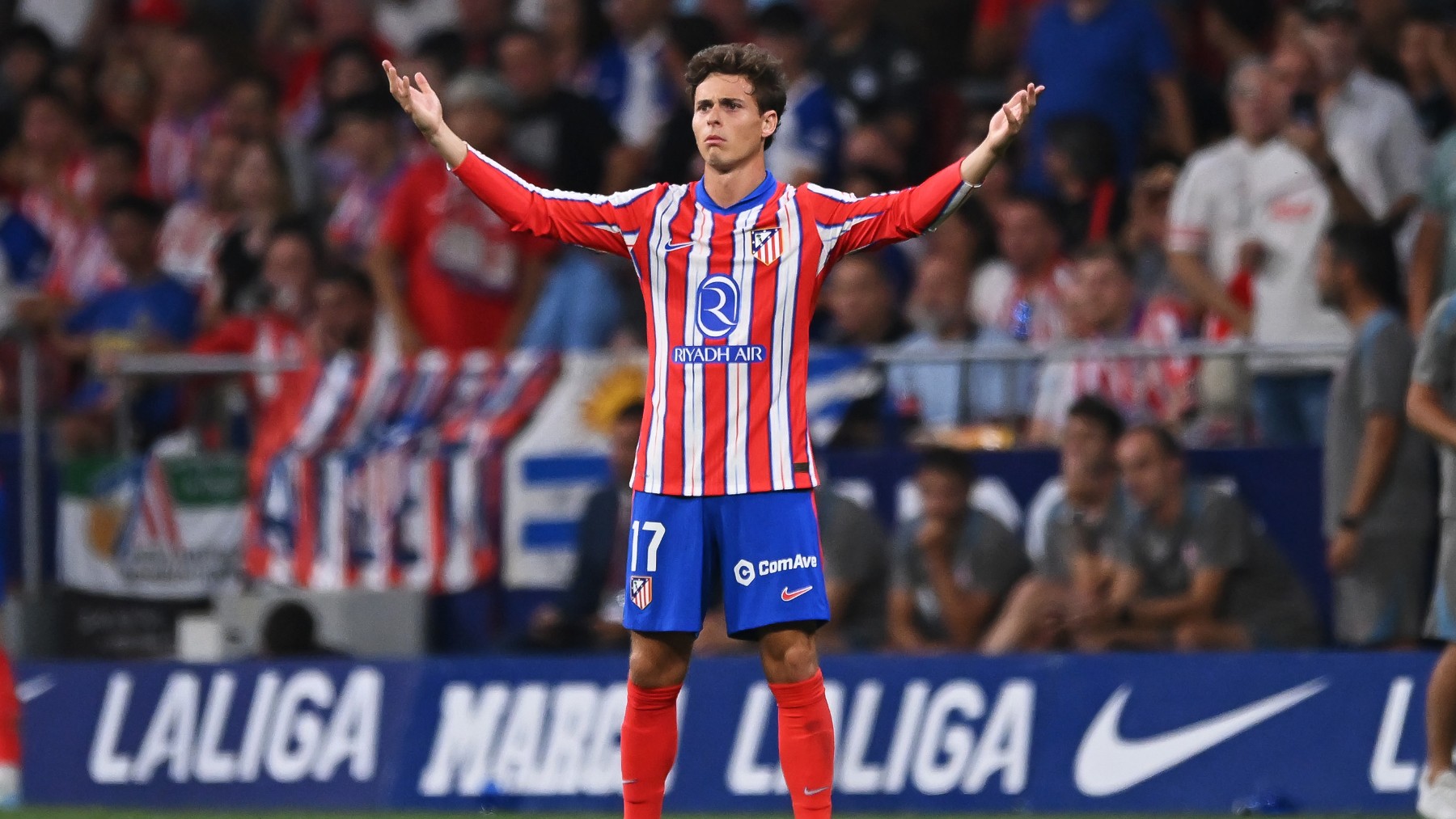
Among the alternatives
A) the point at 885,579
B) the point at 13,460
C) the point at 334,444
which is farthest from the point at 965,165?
the point at 13,460

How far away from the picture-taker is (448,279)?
41.5 ft

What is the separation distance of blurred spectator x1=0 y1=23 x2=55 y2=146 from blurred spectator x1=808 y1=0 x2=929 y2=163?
18.0 feet

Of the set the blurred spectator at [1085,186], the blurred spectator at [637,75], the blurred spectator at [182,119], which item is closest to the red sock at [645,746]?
the blurred spectator at [1085,186]

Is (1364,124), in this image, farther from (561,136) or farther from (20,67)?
(20,67)

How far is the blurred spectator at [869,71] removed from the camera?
13023 millimetres

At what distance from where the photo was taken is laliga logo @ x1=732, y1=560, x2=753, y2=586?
6.76 m

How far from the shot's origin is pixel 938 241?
1203 cm

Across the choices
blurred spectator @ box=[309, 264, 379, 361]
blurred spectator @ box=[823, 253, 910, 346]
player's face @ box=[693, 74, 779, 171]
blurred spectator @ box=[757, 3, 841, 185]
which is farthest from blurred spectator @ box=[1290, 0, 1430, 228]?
player's face @ box=[693, 74, 779, 171]

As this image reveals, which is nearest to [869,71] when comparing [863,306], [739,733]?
[863,306]

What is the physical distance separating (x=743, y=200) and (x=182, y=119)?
9093mm

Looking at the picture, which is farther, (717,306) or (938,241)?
(938,241)

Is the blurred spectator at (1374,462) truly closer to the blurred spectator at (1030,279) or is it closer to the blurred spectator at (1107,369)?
the blurred spectator at (1107,369)

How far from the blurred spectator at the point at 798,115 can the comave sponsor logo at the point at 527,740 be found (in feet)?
11.1

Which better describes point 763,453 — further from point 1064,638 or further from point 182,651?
point 182,651
